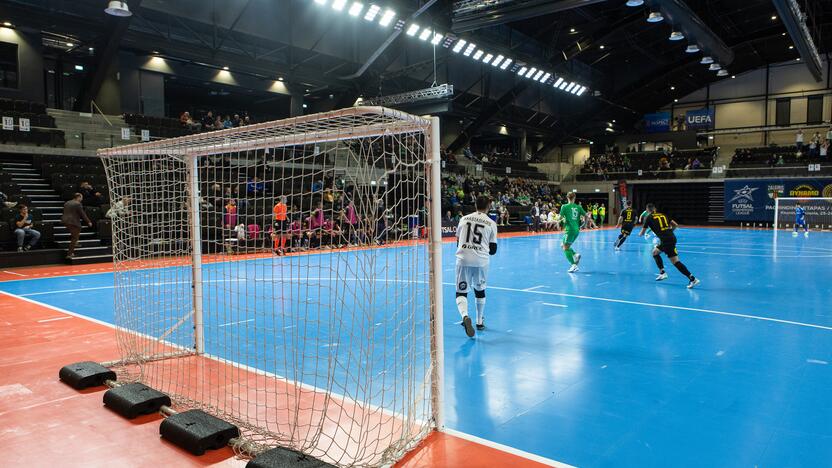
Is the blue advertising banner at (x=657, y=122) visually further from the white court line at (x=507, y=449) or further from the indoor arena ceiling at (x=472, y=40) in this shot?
A: the white court line at (x=507, y=449)

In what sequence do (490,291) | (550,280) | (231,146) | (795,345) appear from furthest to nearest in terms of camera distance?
(550,280) → (490,291) → (795,345) → (231,146)

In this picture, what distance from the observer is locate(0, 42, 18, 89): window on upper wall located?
1966 cm

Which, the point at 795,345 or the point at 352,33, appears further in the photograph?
the point at 352,33

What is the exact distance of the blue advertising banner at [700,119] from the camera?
127 feet

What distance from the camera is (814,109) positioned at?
3644 cm

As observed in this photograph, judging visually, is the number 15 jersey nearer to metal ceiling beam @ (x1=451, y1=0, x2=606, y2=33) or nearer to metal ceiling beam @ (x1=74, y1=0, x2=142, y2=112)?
metal ceiling beam @ (x1=451, y1=0, x2=606, y2=33)

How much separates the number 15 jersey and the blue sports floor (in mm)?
936

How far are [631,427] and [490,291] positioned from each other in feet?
19.3

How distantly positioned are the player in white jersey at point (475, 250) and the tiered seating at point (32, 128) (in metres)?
17.3

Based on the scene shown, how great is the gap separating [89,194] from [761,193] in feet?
124

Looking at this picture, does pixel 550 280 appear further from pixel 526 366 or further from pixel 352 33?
pixel 352 33

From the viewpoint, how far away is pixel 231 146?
16.0 feet

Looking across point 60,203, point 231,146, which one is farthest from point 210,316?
point 60,203

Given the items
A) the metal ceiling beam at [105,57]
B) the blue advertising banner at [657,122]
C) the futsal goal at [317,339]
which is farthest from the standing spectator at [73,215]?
the blue advertising banner at [657,122]
